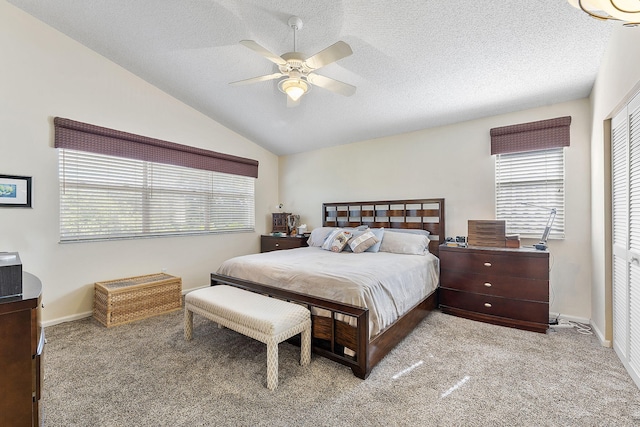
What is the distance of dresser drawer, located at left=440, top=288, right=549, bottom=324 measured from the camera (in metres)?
2.90

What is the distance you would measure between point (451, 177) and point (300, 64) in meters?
2.69

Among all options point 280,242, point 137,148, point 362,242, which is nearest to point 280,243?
→ point 280,242

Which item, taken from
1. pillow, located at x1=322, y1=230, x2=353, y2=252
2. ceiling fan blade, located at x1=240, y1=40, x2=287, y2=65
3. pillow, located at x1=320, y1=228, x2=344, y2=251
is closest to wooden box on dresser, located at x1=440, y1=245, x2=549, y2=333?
pillow, located at x1=322, y1=230, x2=353, y2=252

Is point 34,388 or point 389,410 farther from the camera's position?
point 389,410

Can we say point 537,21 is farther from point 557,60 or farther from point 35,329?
point 35,329

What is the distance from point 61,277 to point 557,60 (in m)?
5.52

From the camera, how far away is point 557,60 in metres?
2.58

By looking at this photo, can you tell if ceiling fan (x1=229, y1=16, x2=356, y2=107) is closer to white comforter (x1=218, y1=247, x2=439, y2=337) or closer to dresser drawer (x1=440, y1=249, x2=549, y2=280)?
white comforter (x1=218, y1=247, x2=439, y2=337)

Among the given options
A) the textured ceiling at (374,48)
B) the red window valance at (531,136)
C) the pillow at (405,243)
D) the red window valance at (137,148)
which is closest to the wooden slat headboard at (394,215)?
the pillow at (405,243)

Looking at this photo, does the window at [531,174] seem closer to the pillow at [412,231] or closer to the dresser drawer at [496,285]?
the dresser drawer at [496,285]

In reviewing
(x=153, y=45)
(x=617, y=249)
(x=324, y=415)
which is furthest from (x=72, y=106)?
(x=617, y=249)

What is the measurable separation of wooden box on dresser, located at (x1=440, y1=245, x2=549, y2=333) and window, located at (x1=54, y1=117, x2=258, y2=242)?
350cm

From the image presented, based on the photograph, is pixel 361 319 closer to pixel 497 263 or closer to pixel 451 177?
pixel 497 263

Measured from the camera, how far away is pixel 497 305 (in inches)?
122
